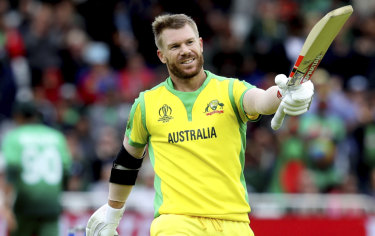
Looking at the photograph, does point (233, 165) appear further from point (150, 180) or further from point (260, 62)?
point (260, 62)

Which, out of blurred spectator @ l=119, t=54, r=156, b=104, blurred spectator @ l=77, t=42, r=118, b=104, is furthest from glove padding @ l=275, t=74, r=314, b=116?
blurred spectator @ l=119, t=54, r=156, b=104

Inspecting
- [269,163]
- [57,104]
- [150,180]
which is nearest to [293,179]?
[269,163]

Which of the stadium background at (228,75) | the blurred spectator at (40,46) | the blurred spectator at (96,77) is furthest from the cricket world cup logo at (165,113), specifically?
the blurred spectator at (40,46)

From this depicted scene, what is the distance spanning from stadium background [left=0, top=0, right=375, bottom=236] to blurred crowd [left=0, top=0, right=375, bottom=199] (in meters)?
0.02

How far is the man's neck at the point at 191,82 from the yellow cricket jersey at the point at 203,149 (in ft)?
0.16

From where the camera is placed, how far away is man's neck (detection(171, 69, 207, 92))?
615 cm

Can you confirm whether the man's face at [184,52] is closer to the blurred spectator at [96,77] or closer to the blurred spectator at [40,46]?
the blurred spectator at [96,77]

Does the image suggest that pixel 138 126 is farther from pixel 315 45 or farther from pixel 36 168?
pixel 36 168

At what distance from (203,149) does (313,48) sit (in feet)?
3.92

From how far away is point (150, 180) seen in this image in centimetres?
1195

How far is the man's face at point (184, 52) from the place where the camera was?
19.9 ft

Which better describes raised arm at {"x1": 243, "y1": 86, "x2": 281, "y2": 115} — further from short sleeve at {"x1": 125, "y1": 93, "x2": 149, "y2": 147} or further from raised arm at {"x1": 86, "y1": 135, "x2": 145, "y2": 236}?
raised arm at {"x1": 86, "y1": 135, "x2": 145, "y2": 236}

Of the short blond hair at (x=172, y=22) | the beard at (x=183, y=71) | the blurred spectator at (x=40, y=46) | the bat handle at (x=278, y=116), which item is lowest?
the blurred spectator at (x=40, y=46)

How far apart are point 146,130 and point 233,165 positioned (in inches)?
27.2
